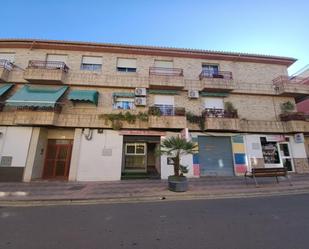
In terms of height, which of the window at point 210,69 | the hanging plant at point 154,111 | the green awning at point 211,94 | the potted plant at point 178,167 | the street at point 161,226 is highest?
the window at point 210,69

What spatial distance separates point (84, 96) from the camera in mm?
12633

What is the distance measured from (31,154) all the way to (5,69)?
22.8ft

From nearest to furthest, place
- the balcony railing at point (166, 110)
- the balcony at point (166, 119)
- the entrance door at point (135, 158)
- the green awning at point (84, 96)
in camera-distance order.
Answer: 1. the green awning at point (84, 96)
2. the balcony at point (166, 119)
3. the balcony railing at point (166, 110)
4. the entrance door at point (135, 158)

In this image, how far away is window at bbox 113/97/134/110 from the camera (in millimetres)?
13871

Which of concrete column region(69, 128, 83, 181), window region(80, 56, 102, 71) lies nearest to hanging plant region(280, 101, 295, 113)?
window region(80, 56, 102, 71)

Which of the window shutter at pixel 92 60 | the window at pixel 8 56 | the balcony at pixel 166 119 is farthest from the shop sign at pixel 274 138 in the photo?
the window at pixel 8 56

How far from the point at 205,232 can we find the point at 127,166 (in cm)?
1152

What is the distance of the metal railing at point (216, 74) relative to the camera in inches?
579

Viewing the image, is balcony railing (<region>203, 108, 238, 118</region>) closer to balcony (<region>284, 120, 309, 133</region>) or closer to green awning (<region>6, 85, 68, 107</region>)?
balcony (<region>284, 120, 309, 133</region>)

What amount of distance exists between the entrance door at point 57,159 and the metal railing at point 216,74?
→ 1254 centimetres

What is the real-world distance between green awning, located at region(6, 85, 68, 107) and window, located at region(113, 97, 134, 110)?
4.01 meters

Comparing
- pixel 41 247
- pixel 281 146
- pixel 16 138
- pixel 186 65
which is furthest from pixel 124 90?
pixel 281 146

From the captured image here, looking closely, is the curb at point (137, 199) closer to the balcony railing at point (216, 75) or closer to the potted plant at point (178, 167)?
the potted plant at point (178, 167)

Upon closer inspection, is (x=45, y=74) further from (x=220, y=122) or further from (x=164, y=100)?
(x=220, y=122)
